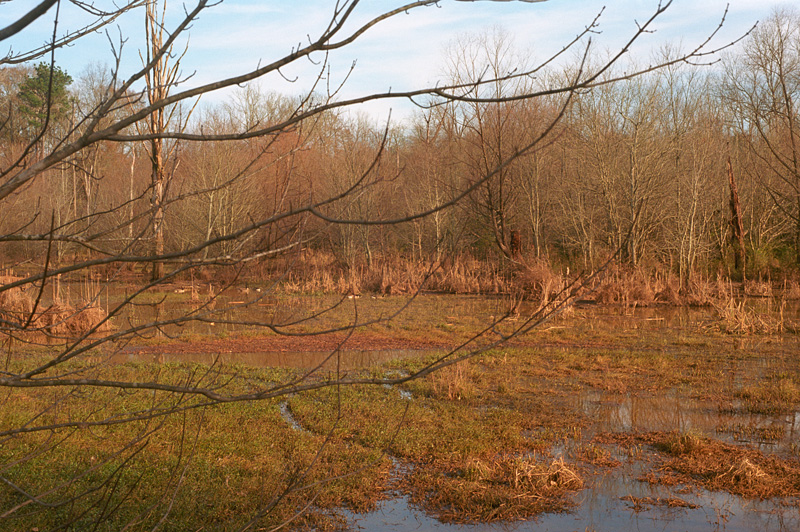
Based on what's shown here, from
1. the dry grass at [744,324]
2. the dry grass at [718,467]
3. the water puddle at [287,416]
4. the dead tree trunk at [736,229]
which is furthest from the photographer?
the dead tree trunk at [736,229]

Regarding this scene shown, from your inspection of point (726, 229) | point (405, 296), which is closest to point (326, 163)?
point (405, 296)

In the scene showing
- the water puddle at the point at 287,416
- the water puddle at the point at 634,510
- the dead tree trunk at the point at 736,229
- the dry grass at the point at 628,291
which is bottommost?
the water puddle at the point at 634,510

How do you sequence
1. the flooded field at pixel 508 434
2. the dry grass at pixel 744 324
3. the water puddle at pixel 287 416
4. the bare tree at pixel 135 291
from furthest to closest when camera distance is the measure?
1. the dry grass at pixel 744 324
2. the water puddle at pixel 287 416
3. the flooded field at pixel 508 434
4. the bare tree at pixel 135 291

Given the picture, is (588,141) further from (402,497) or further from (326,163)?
(402,497)

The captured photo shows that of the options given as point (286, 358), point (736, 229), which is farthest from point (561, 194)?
point (286, 358)

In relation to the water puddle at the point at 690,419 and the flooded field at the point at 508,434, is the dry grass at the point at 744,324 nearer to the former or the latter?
the flooded field at the point at 508,434

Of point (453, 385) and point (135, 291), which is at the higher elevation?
point (135, 291)

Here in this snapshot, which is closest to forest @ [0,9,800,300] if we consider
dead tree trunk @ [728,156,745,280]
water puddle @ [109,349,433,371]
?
dead tree trunk @ [728,156,745,280]

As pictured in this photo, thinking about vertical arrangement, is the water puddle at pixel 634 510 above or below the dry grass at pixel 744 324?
below

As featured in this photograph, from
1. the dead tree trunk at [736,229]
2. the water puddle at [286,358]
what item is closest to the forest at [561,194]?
the dead tree trunk at [736,229]

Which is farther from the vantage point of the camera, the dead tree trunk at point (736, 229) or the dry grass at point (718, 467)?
the dead tree trunk at point (736, 229)

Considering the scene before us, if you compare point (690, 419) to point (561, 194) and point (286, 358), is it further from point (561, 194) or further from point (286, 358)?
point (561, 194)

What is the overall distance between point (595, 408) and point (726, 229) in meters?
19.4

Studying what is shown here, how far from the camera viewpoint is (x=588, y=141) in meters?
22.4
